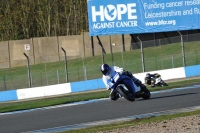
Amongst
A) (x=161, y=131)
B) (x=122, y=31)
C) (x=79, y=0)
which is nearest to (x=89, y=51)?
(x=122, y=31)

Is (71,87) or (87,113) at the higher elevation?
(87,113)

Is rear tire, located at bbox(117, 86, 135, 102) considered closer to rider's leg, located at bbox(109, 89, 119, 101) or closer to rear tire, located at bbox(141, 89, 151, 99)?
rider's leg, located at bbox(109, 89, 119, 101)

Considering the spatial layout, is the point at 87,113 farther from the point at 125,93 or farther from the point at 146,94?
the point at 146,94

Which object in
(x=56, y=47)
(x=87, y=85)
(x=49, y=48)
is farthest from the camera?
(x=49, y=48)

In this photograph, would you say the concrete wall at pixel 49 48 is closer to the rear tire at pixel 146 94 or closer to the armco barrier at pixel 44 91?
the armco barrier at pixel 44 91

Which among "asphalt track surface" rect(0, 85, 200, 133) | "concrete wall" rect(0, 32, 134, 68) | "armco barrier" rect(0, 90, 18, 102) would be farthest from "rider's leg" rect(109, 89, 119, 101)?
"concrete wall" rect(0, 32, 134, 68)

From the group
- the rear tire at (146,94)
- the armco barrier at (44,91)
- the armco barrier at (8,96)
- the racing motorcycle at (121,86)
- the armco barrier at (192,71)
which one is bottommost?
the armco barrier at (8,96)

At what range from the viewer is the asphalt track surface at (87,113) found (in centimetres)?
1547

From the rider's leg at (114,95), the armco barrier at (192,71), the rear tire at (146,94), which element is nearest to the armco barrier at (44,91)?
the armco barrier at (192,71)

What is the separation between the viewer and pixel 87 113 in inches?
682

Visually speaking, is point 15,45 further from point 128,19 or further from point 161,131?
point 161,131

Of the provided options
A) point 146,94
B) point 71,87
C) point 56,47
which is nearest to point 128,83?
point 146,94

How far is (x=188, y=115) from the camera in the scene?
13867mm

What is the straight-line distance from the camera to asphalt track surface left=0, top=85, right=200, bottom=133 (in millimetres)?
15469
